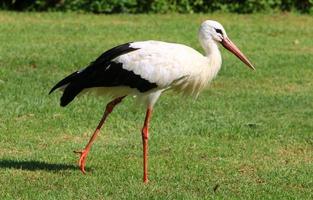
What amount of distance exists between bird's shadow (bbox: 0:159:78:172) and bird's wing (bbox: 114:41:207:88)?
104 cm

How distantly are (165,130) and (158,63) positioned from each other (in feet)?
6.17

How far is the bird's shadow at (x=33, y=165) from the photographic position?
7496 millimetres

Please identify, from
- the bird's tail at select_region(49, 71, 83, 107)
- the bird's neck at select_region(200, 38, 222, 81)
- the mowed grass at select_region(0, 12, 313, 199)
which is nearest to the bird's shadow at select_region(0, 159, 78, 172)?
the mowed grass at select_region(0, 12, 313, 199)

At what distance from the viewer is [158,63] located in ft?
24.2

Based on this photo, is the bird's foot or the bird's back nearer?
the bird's back

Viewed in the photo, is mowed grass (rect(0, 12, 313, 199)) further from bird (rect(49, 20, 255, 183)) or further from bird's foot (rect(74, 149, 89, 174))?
bird (rect(49, 20, 255, 183))

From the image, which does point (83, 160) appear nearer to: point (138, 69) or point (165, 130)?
point (138, 69)

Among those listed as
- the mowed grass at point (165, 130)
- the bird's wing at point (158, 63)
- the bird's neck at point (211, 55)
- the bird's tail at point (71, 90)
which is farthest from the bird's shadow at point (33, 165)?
the bird's neck at point (211, 55)

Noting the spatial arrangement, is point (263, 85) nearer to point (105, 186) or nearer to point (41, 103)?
point (41, 103)

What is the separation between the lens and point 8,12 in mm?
17859

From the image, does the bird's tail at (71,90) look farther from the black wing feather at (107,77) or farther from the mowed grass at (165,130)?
the mowed grass at (165,130)

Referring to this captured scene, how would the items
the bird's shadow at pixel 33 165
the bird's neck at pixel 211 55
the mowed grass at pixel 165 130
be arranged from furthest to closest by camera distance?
the bird's neck at pixel 211 55, the bird's shadow at pixel 33 165, the mowed grass at pixel 165 130

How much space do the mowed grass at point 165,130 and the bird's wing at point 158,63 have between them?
2.64ft

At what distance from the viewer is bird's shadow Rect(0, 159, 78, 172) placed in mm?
7496
